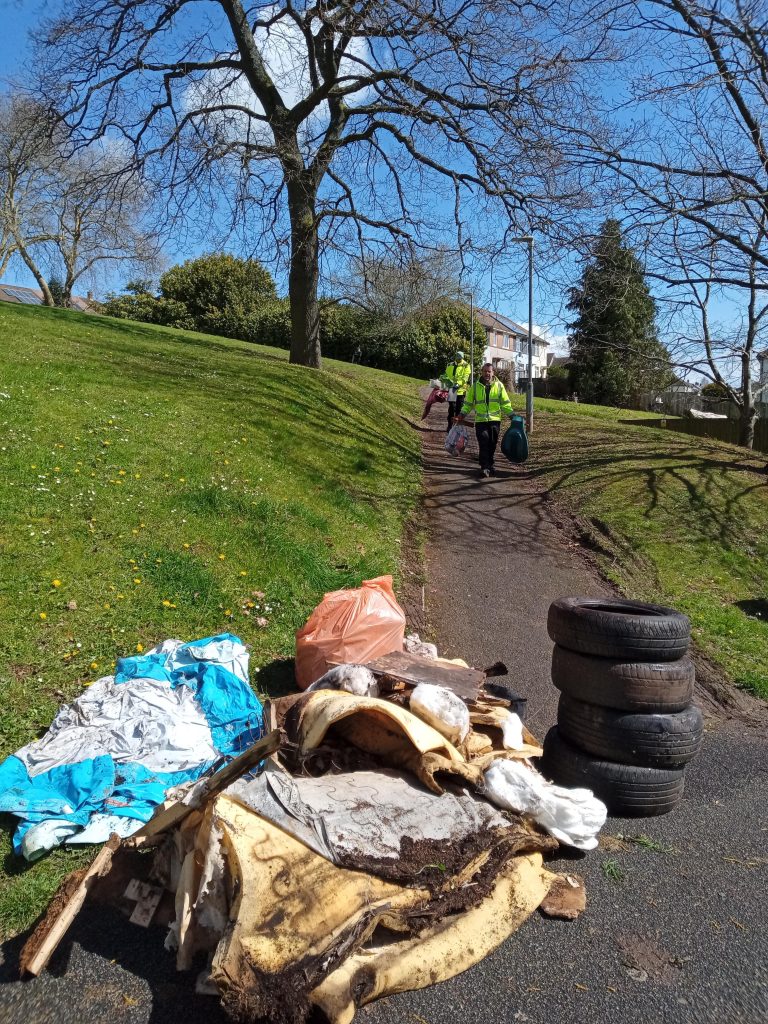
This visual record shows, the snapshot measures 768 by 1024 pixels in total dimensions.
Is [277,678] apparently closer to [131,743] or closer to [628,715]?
[131,743]

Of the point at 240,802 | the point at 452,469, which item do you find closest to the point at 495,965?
the point at 240,802

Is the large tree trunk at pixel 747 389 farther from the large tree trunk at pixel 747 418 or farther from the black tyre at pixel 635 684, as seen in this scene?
the black tyre at pixel 635 684

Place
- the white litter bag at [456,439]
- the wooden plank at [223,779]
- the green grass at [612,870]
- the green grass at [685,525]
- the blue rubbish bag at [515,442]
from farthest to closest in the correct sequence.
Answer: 1. the white litter bag at [456,439]
2. the blue rubbish bag at [515,442]
3. the green grass at [685,525]
4. the green grass at [612,870]
5. the wooden plank at [223,779]

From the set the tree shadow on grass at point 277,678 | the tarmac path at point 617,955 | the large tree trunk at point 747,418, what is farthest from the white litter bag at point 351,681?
the large tree trunk at point 747,418

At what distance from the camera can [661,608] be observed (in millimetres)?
5023

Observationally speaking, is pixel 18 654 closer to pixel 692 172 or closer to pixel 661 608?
pixel 661 608

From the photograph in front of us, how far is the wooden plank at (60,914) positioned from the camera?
2.80 metres

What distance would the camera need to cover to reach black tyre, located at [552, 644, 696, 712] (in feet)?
14.1

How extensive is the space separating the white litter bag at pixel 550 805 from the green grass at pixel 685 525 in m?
3.67

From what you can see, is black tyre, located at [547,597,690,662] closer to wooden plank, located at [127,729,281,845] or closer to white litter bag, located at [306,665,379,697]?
white litter bag, located at [306,665,379,697]

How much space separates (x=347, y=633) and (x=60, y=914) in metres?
2.74

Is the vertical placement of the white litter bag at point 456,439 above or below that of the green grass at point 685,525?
above

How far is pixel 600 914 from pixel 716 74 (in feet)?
42.2

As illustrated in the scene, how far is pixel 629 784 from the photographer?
4223mm
